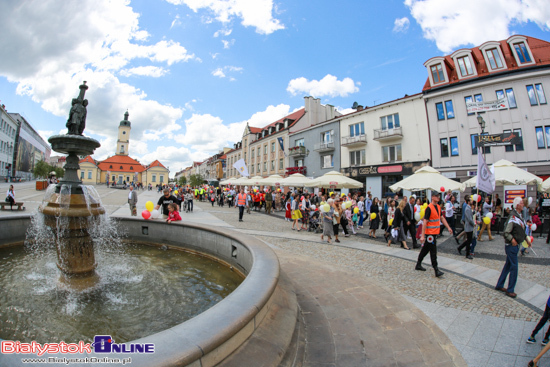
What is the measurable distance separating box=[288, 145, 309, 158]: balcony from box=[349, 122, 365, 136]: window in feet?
27.0

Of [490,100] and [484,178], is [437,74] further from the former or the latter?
[484,178]

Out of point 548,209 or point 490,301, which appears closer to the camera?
point 490,301

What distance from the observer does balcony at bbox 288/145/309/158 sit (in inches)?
1508

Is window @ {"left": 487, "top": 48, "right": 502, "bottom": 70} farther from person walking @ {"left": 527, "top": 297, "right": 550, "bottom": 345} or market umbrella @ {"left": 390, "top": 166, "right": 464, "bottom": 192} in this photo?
person walking @ {"left": 527, "top": 297, "right": 550, "bottom": 345}

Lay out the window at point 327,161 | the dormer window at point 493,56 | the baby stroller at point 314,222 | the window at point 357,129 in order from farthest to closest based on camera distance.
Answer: the window at point 327,161 < the window at point 357,129 < the dormer window at point 493,56 < the baby stroller at point 314,222

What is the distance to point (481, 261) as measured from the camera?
7797 millimetres

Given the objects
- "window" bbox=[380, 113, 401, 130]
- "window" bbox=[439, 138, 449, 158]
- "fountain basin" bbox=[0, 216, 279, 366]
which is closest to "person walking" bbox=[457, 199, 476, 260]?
"fountain basin" bbox=[0, 216, 279, 366]

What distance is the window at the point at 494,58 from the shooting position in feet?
72.7

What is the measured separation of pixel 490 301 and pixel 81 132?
355 inches

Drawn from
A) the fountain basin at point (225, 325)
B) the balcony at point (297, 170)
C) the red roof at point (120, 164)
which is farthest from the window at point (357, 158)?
the red roof at point (120, 164)

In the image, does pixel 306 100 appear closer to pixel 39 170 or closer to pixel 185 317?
pixel 185 317

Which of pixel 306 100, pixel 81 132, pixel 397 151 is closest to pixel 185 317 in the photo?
pixel 81 132

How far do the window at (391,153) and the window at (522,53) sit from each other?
11.2 metres

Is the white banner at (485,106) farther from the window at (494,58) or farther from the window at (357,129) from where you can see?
the window at (357,129)
